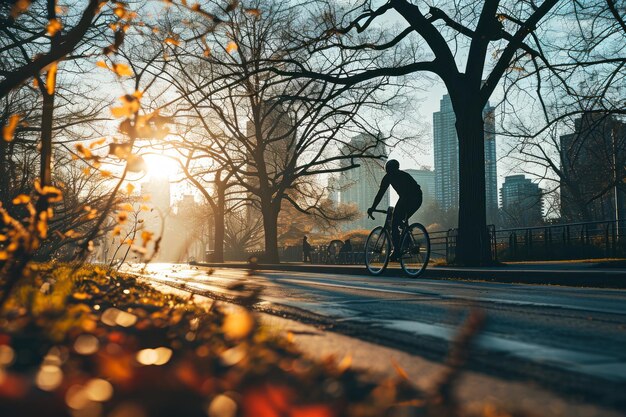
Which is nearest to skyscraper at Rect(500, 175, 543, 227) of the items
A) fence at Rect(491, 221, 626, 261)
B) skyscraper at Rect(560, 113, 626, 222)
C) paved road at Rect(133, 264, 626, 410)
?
skyscraper at Rect(560, 113, 626, 222)

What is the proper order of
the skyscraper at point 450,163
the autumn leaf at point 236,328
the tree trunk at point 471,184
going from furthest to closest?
the skyscraper at point 450,163 → the tree trunk at point 471,184 → the autumn leaf at point 236,328

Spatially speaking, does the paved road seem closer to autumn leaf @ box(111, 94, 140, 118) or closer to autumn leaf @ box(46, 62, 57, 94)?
autumn leaf @ box(111, 94, 140, 118)

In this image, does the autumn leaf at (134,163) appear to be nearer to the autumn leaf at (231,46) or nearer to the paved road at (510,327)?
the autumn leaf at (231,46)

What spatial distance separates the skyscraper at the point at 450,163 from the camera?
5842cm

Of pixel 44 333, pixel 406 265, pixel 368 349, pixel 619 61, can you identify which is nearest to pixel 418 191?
pixel 406 265

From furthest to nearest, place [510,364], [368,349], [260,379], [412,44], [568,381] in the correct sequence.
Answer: [412,44], [368,349], [510,364], [568,381], [260,379]

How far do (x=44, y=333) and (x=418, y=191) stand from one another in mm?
9119

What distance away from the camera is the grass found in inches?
65.7

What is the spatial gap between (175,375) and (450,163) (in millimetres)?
109301

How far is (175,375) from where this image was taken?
201cm

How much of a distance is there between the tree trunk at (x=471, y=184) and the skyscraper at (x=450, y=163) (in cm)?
1296

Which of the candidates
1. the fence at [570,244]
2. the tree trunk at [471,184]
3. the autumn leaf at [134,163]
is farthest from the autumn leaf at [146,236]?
the fence at [570,244]

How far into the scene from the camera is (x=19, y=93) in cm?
1669

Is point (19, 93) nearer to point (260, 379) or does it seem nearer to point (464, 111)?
point (464, 111)
